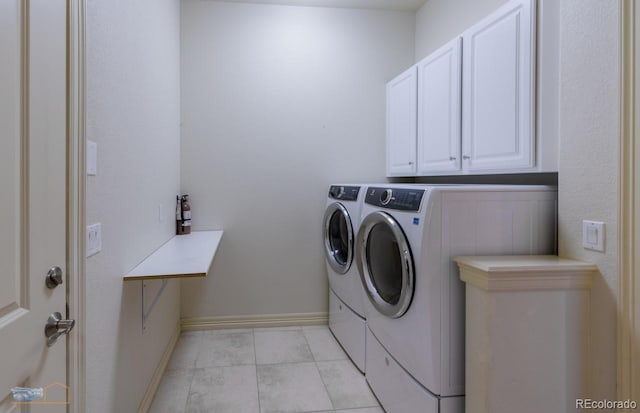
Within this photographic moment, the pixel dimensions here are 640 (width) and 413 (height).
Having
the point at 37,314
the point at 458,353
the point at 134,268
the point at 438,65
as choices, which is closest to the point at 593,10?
the point at 438,65

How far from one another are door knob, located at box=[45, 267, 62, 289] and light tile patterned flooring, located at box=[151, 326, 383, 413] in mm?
1317

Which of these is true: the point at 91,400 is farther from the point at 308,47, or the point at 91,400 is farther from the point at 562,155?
the point at 308,47

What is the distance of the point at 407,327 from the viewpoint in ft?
5.49

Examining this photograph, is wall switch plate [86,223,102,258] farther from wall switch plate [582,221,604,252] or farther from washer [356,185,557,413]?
wall switch plate [582,221,604,252]

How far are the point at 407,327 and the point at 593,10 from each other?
4.56 feet

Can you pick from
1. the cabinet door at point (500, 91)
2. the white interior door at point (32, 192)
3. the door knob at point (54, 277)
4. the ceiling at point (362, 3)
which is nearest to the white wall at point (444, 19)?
the ceiling at point (362, 3)

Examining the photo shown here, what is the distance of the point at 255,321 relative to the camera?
3.20 meters

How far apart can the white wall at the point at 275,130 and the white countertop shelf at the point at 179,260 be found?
539 mm

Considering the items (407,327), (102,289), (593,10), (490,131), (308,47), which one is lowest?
(407,327)

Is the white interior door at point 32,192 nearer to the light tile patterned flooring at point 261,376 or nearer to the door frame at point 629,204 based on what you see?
the light tile patterned flooring at point 261,376

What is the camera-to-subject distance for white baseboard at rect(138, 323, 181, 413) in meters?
1.97

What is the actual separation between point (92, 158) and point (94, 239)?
27cm

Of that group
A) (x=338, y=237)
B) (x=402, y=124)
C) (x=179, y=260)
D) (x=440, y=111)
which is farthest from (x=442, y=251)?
(x=402, y=124)

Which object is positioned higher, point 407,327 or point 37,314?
point 37,314
